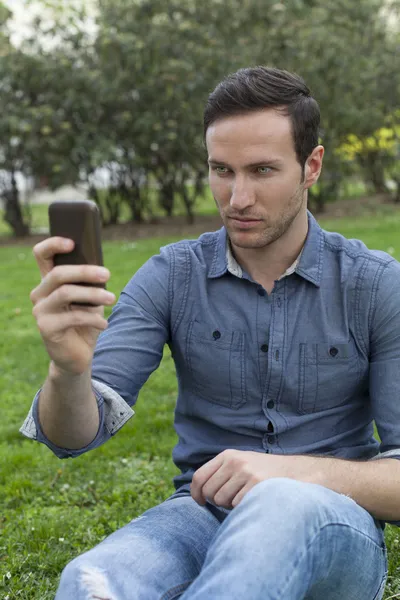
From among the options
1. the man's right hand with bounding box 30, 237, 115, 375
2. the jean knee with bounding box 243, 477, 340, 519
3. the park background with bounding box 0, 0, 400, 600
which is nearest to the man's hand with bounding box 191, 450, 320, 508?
the jean knee with bounding box 243, 477, 340, 519

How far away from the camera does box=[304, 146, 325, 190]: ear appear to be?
2.81 m

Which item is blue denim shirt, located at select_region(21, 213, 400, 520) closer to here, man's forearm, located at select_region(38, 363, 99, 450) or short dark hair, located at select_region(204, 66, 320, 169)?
man's forearm, located at select_region(38, 363, 99, 450)

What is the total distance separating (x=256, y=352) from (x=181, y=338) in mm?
268

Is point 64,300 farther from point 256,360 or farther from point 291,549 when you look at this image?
point 256,360

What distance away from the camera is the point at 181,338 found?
9.18ft

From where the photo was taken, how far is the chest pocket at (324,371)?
2682mm

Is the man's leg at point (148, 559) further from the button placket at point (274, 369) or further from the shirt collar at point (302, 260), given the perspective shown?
the shirt collar at point (302, 260)

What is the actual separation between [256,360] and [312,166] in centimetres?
72

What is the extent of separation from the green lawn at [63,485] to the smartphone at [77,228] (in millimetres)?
1812

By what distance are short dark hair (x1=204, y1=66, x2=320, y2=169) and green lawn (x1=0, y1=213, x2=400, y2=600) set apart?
1.78m

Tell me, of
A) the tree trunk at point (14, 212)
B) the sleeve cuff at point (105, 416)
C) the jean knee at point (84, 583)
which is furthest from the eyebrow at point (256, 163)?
the tree trunk at point (14, 212)

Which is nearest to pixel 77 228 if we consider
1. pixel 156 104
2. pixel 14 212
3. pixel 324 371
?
pixel 324 371

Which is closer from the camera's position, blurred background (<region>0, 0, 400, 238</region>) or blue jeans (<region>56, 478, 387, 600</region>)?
blue jeans (<region>56, 478, 387, 600</region>)

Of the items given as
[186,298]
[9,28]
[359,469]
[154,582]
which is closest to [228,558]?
[154,582]
